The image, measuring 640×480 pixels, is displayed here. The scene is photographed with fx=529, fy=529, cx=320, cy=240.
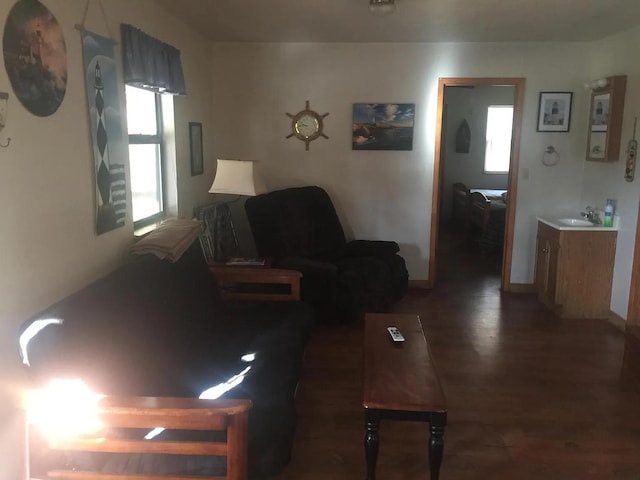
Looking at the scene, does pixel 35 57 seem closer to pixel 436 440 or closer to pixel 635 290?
pixel 436 440

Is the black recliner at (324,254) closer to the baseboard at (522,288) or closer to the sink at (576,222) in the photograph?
the baseboard at (522,288)

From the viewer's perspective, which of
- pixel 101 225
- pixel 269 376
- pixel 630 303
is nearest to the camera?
pixel 269 376

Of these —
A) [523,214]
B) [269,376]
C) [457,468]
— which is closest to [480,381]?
[457,468]

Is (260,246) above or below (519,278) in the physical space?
above

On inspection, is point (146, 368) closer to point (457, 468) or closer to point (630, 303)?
point (457, 468)

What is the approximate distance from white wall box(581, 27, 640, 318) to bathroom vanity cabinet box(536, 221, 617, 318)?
0.25 ft

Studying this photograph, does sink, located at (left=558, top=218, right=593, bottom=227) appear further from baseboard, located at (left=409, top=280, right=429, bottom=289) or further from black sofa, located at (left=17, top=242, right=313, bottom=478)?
black sofa, located at (left=17, top=242, right=313, bottom=478)

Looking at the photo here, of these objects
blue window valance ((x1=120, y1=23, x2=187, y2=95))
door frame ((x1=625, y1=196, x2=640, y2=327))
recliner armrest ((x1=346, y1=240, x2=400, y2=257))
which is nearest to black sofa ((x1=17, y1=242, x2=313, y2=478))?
blue window valance ((x1=120, y1=23, x2=187, y2=95))

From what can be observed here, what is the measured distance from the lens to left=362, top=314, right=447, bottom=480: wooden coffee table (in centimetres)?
202

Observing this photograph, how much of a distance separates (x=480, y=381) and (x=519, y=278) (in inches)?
85.7

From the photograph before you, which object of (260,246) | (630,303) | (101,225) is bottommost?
(630,303)

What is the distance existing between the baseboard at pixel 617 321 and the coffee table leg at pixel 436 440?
2.75 metres

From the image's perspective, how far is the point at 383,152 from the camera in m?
5.01

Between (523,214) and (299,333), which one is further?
(523,214)
